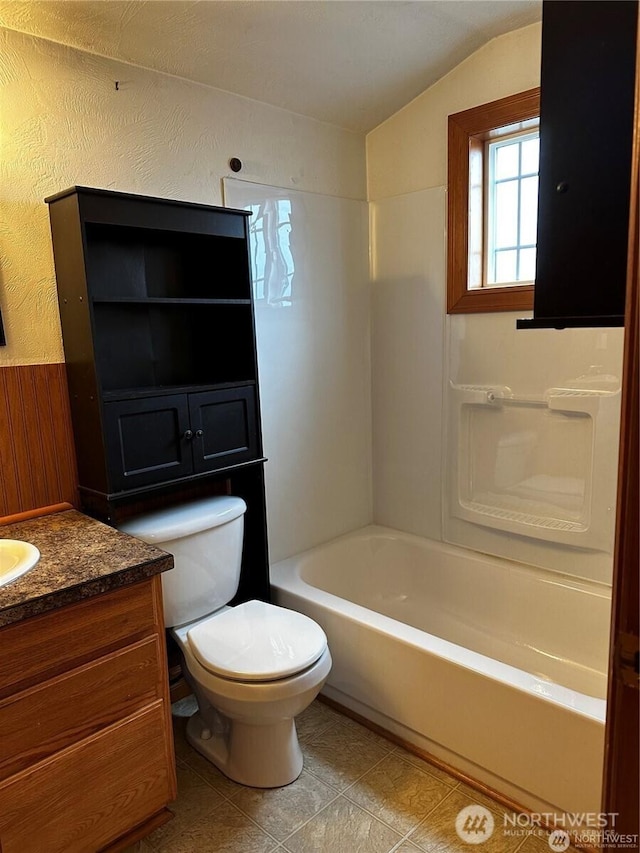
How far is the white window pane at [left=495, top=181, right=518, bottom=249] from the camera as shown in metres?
2.34

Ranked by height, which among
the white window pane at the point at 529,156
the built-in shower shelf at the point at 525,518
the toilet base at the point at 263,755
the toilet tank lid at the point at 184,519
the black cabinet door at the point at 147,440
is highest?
the white window pane at the point at 529,156

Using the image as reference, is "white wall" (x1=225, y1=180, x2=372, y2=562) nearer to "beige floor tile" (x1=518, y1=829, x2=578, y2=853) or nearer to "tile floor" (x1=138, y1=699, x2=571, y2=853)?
"tile floor" (x1=138, y1=699, x2=571, y2=853)

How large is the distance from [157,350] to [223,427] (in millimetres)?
367

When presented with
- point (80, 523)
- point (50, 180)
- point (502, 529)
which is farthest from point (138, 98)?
point (502, 529)

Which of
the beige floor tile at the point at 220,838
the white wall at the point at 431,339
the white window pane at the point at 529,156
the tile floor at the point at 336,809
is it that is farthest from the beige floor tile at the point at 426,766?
the white window pane at the point at 529,156

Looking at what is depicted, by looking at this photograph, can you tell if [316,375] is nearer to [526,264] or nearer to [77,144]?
[526,264]

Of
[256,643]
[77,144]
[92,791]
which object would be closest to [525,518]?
[256,643]

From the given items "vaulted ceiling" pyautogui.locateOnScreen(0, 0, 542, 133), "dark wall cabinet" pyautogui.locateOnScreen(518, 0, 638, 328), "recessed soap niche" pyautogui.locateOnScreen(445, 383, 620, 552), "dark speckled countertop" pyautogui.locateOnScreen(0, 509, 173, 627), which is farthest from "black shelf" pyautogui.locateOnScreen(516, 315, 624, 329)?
"vaulted ceiling" pyautogui.locateOnScreen(0, 0, 542, 133)

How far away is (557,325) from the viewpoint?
0.88 metres

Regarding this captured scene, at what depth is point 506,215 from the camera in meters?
2.37

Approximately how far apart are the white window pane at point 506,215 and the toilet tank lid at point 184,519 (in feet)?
4.87

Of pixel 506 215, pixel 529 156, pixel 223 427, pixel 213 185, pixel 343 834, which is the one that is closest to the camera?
pixel 343 834

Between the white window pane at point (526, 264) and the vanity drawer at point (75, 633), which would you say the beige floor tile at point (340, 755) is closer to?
the vanity drawer at point (75, 633)

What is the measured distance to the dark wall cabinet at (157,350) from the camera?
5.61ft
